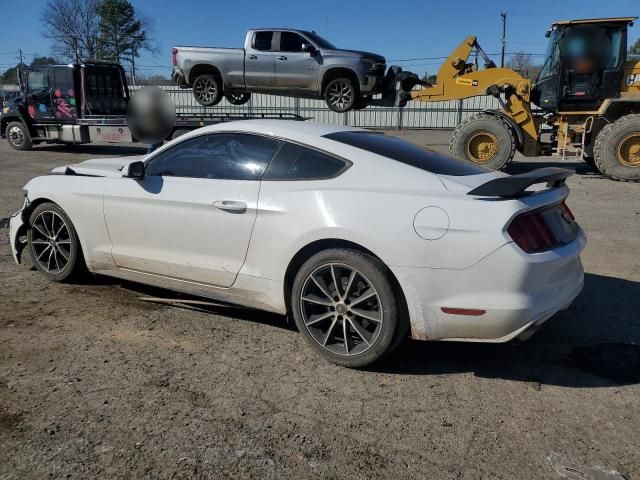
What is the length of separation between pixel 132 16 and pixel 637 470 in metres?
56.3

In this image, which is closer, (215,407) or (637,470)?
(637,470)

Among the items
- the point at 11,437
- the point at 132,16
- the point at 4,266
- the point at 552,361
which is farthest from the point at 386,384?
the point at 132,16

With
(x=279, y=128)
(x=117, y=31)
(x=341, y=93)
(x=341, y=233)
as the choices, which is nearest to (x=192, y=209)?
(x=279, y=128)

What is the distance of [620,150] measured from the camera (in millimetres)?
11742

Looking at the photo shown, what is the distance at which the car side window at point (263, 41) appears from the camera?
45.0 ft

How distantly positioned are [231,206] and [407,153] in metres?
1.27

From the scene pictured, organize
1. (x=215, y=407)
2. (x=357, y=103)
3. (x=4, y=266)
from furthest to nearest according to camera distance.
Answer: (x=357, y=103)
(x=4, y=266)
(x=215, y=407)

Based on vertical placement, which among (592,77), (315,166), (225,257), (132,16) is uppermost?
(132,16)

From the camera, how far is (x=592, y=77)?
12164 millimetres

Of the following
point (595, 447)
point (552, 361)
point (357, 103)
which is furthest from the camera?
point (357, 103)

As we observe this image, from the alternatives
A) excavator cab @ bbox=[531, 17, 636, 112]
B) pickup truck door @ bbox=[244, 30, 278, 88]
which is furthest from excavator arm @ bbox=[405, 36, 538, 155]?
pickup truck door @ bbox=[244, 30, 278, 88]

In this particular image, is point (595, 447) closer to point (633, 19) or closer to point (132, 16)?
point (633, 19)

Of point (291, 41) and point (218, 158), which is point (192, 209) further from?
point (291, 41)

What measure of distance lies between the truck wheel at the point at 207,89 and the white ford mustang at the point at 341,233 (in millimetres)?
10029
